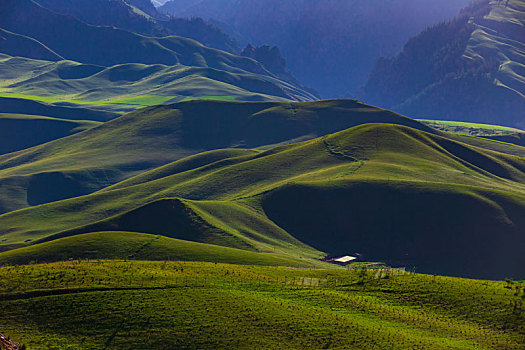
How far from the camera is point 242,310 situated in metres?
72.6

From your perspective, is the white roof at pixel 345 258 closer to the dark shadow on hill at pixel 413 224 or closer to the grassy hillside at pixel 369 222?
the grassy hillside at pixel 369 222

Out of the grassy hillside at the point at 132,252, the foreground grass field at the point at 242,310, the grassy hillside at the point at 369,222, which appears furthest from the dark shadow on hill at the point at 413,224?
the foreground grass field at the point at 242,310

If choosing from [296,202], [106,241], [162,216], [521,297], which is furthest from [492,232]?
[106,241]

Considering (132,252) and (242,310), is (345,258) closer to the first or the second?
(132,252)

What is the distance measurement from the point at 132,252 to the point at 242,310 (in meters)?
57.0

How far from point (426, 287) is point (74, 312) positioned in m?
54.0

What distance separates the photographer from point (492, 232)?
162875 mm

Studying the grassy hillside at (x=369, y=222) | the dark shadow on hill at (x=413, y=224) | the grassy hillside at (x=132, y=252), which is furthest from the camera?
the dark shadow on hill at (x=413, y=224)

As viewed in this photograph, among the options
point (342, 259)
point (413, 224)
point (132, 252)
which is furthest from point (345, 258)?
point (132, 252)

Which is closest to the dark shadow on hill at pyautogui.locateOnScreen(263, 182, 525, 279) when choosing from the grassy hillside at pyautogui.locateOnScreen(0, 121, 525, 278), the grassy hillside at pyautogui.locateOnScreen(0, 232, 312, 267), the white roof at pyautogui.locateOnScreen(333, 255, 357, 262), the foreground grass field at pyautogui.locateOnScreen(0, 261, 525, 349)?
the grassy hillside at pyautogui.locateOnScreen(0, 121, 525, 278)

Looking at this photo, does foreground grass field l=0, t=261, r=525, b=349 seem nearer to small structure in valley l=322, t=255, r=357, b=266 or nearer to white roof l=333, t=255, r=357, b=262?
small structure in valley l=322, t=255, r=357, b=266

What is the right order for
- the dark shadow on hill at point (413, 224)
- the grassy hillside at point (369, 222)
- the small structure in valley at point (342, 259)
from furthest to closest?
the dark shadow on hill at point (413, 224)
the grassy hillside at point (369, 222)
the small structure in valley at point (342, 259)

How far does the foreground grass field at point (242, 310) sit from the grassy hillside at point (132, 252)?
2935cm

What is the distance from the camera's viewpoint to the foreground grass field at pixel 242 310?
214 ft
